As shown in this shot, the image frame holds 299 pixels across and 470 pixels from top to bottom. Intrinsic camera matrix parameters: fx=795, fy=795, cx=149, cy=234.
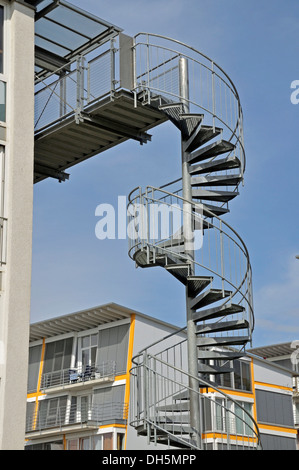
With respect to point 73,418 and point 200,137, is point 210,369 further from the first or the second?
point 73,418

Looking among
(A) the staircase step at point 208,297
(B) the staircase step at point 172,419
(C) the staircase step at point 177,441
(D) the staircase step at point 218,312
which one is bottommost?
(C) the staircase step at point 177,441

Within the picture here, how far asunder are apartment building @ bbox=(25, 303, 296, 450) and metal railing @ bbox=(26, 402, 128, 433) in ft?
0.14

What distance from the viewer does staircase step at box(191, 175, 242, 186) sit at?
15398 millimetres

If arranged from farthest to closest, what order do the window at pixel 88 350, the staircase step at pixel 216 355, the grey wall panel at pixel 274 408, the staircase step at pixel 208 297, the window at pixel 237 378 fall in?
the grey wall panel at pixel 274 408 → the window at pixel 237 378 → the window at pixel 88 350 → the staircase step at pixel 216 355 → the staircase step at pixel 208 297

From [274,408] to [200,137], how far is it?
93.8ft

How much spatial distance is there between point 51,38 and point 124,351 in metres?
20.4

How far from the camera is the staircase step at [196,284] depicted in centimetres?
1433

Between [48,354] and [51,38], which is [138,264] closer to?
[51,38]

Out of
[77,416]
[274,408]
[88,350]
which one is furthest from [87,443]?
[274,408]

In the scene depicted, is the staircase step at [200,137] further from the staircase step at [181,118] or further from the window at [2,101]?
the window at [2,101]

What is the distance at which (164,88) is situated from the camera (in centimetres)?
1565

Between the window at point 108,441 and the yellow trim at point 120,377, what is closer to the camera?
the window at point 108,441

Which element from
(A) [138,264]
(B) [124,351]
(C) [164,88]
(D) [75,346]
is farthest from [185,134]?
(D) [75,346]

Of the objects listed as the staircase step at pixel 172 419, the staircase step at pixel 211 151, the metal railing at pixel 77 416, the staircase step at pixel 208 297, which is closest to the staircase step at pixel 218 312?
the staircase step at pixel 208 297
